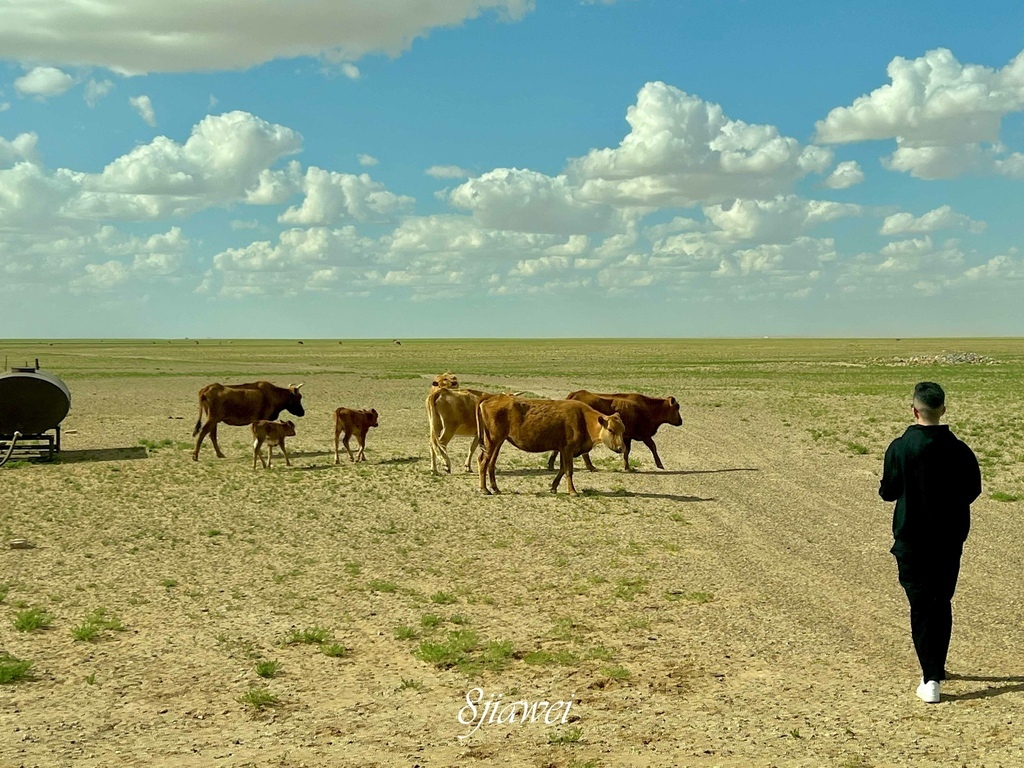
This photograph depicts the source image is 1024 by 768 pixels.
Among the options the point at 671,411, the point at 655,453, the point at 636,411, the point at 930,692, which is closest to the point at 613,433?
the point at 655,453

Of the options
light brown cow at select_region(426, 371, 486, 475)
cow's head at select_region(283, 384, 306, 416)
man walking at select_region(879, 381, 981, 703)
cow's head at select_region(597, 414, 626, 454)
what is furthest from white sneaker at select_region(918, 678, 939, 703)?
cow's head at select_region(283, 384, 306, 416)

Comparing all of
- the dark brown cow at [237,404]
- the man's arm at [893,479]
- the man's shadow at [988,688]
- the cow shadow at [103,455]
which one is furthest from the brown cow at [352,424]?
the man's shadow at [988,688]

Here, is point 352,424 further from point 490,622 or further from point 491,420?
point 490,622

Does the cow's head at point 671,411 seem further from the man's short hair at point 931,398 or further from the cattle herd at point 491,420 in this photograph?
the man's short hair at point 931,398

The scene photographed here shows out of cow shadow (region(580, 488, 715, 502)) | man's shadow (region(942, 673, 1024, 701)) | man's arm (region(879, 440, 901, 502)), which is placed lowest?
man's shadow (region(942, 673, 1024, 701))

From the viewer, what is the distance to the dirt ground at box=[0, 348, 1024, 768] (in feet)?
19.9

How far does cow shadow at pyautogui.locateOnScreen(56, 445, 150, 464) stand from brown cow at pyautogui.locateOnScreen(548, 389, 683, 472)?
8580 millimetres

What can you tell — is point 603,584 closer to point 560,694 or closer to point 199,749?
point 560,694

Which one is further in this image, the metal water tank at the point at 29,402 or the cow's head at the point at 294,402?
the cow's head at the point at 294,402

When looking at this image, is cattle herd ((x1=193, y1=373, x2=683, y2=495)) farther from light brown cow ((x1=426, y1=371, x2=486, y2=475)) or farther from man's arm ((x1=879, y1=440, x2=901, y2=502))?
man's arm ((x1=879, y1=440, x2=901, y2=502))

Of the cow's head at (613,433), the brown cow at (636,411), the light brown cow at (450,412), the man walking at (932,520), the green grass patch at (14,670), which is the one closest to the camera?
the man walking at (932,520)

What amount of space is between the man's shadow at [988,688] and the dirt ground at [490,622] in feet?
0.08

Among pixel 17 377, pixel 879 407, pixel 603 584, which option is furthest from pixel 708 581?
pixel 879 407

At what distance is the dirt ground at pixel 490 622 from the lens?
6.06m
